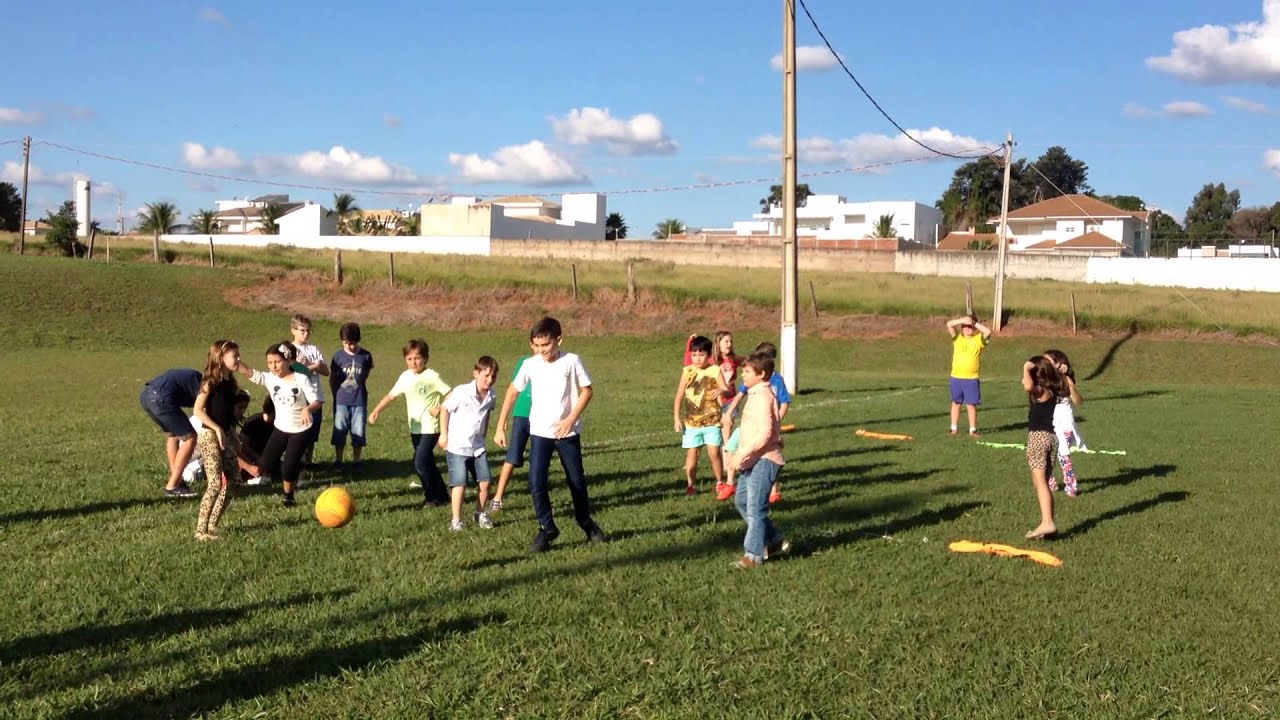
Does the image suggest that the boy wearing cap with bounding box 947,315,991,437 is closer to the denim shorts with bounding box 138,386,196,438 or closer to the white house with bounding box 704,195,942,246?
the denim shorts with bounding box 138,386,196,438

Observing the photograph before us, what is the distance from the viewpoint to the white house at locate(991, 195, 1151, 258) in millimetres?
75000

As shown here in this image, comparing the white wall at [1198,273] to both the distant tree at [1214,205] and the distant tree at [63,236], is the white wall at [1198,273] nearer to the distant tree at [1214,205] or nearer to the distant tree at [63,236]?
the distant tree at [63,236]

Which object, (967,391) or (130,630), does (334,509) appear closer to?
(130,630)

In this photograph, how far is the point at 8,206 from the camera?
88.4 m

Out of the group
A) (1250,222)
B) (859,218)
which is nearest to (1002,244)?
(859,218)

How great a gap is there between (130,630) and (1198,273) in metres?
50.1

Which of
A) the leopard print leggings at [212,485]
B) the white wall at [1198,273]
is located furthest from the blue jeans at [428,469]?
the white wall at [1198,273]

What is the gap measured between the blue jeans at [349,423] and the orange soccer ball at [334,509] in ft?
11.8

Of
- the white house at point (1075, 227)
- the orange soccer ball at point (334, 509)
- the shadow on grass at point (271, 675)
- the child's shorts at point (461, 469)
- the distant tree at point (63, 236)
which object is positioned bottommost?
the shadow on grass at point (271, 675)

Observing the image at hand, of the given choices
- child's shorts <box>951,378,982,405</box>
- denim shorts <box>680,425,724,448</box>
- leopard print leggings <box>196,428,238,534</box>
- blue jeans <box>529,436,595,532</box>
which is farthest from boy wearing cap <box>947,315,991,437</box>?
leopard print leggings <box>196,428,238,534</box>

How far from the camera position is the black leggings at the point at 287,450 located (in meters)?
10.0

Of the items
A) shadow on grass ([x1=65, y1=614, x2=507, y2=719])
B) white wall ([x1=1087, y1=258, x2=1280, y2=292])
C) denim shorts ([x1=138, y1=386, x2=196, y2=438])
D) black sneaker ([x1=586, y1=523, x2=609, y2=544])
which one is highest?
white wall ([x1=1087, y1=258, x2=1280, y2=292])

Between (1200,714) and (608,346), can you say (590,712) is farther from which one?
(608,346)

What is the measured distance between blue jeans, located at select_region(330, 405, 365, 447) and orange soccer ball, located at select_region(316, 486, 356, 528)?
11.8 feet
